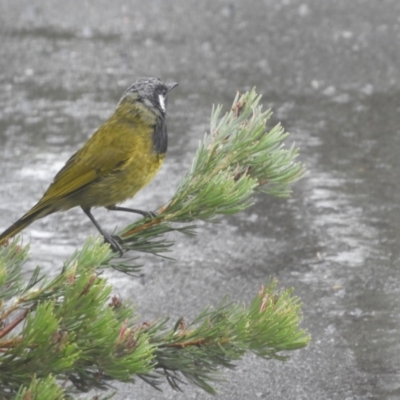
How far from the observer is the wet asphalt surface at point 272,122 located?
4.23 m

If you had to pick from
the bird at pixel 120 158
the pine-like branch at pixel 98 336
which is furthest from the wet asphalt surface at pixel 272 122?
the pine-like branch at pixel 98 336

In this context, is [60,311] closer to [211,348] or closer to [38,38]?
[211,348]

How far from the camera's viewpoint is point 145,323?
277 centimetres

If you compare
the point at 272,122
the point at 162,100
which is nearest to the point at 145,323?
the point at 162,100

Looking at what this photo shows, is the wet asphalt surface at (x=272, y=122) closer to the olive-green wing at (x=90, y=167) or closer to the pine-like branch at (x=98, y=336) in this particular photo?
the olive-green wing at (x=90, y=167)

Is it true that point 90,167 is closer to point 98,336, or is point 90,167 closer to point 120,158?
point 120,158

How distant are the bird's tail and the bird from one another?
0.01 meters

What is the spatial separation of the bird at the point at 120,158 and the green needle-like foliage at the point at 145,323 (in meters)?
0.57

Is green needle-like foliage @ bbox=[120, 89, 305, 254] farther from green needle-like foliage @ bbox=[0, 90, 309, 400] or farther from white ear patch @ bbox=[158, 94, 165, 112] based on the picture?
white ear patch @ bbox=[158, 94, 165, 112]

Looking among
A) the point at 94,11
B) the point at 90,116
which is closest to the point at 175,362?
the point at 90,116

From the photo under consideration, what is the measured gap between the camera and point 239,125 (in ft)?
9.53

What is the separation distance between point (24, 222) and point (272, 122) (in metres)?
4.73

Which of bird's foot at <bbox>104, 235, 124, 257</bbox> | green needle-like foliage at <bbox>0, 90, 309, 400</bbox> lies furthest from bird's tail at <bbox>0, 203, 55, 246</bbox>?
bird's foot at <bbox>104, 235, 124, 257</bbox>

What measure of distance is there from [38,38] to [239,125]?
7.65m
